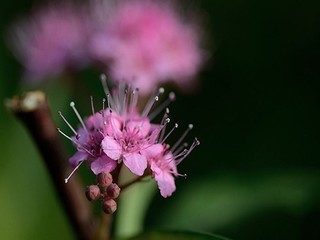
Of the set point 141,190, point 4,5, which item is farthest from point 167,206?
point 4,5

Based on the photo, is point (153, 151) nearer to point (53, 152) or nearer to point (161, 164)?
point (161, 164)

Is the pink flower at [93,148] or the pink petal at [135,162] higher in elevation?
the pink flower at [93,148]

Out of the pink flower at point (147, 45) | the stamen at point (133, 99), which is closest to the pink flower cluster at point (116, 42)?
the pink flower at point (147, 45)

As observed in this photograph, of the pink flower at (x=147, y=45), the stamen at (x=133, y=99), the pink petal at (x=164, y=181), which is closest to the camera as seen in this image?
the pink petal at (x=164, y=181)

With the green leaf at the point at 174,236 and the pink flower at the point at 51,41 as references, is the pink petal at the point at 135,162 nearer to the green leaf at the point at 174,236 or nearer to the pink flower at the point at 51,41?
the green leaf at the point at 174,236

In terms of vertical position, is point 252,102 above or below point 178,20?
below

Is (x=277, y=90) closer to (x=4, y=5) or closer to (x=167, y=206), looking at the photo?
A: (x=167, y=206)

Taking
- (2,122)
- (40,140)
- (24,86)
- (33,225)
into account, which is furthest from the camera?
(24,86)

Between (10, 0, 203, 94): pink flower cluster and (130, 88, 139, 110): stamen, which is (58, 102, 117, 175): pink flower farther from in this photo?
(10, 0, 203, 94): pink flower cluster
